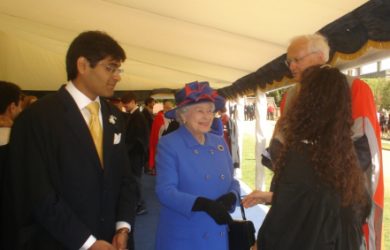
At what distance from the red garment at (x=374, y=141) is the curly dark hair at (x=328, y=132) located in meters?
0.35

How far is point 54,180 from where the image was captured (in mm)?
1371

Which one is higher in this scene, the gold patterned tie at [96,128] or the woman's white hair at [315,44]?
the woman's white hair at [315,44]

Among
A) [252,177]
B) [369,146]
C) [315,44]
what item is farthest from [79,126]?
[252,177]

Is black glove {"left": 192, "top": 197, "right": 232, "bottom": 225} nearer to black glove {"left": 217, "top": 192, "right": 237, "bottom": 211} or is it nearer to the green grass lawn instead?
black glove {"left": 217, "top": 192, "right": 237, "bottom": 211}

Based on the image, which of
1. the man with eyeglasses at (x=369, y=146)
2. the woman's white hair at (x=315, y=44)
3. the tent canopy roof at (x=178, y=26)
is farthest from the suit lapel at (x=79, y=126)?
the tent canopy roof at (x=178, y=26)

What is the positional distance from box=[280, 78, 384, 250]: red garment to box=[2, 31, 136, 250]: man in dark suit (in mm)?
1115

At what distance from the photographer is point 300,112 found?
1443mm

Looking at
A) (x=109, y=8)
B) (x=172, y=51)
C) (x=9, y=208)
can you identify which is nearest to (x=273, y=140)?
(x=9, y=208)

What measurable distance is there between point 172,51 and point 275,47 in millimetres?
2548

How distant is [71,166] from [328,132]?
95cm

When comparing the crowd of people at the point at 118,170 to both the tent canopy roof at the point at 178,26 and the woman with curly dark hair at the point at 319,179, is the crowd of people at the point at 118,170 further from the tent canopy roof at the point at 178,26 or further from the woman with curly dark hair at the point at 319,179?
the tent canopy roof at the point at 178,26

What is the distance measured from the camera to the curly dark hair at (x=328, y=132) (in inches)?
53.9

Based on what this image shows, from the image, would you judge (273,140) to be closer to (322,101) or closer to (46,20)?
(322,101)

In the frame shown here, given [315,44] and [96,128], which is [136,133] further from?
[96,128]
